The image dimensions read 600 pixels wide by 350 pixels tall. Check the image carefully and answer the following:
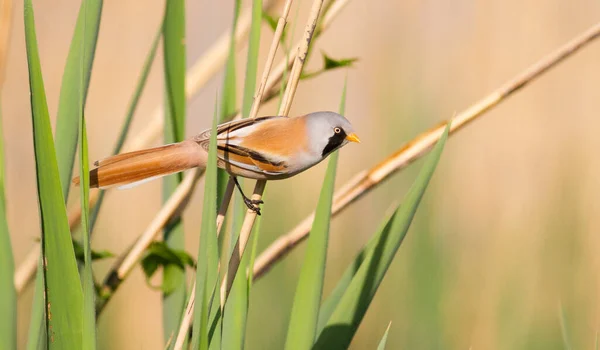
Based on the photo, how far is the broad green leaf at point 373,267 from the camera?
0.76 metres

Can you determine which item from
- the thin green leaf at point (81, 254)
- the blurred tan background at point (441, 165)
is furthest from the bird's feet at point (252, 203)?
the blurred tan background at point (441, 165)

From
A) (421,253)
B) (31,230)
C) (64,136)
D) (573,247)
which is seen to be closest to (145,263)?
(64,136)

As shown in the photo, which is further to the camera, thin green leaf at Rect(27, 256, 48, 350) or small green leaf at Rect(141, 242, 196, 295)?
small green leaf at Rect(141, 242, 196, 295)

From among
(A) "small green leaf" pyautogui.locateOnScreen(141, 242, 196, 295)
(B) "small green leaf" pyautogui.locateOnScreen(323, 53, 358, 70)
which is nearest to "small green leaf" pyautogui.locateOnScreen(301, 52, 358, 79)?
(B) "small green leaf" pyautogui.locateOnScreen(323, 53, 358, 70)

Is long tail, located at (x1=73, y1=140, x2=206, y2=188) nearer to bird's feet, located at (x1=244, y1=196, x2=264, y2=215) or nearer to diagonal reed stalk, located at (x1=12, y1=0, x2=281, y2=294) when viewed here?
bird's feet, located at (x1=244, y1=196, x2=264, y2=215)

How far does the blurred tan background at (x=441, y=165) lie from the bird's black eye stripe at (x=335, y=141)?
65 cm

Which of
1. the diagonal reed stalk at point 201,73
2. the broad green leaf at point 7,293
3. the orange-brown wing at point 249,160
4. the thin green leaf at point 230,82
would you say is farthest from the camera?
the diagonal reed stalk at point 201,73

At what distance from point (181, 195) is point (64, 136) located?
26cm

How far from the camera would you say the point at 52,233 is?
62cm

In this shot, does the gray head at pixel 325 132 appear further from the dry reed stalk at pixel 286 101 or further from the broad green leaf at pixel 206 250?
the broad green leaf at pixel 206 250

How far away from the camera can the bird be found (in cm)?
80

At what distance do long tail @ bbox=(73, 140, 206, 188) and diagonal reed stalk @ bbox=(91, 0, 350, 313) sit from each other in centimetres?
18

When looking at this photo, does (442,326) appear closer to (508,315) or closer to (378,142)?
(508,315)

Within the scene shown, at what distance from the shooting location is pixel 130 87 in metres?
1.73
